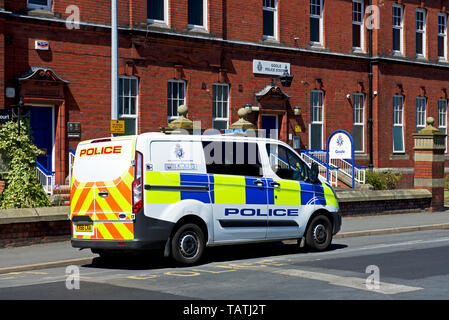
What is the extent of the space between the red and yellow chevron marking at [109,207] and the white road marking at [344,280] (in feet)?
7.73

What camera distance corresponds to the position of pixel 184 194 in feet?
39.5

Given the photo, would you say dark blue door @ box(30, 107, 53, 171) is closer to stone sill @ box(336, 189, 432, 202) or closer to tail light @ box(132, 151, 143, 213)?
stone sill @ box(336, 189, 432, 202)

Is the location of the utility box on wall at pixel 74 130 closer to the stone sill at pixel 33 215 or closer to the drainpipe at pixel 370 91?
the stone sill at pixel 33 215

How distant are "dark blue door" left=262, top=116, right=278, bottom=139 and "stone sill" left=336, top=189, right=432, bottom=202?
20.1ft

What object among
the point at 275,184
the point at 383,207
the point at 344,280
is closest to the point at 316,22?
the point at 383,207

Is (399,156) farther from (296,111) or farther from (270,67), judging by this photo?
(270,67)

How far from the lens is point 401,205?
74.6 ft

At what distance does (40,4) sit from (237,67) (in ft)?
25.1

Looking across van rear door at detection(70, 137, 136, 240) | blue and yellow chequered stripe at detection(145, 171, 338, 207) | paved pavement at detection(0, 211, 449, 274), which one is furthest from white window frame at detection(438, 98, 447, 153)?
van rear door at detection(70, 137, 136, 240)

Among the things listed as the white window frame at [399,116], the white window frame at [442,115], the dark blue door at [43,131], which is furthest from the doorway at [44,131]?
the white window frame at [442,115]

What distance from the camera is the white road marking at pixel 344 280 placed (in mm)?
9500

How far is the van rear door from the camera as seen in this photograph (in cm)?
1162

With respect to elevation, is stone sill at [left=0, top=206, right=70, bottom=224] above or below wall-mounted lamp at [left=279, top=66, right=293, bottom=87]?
below
